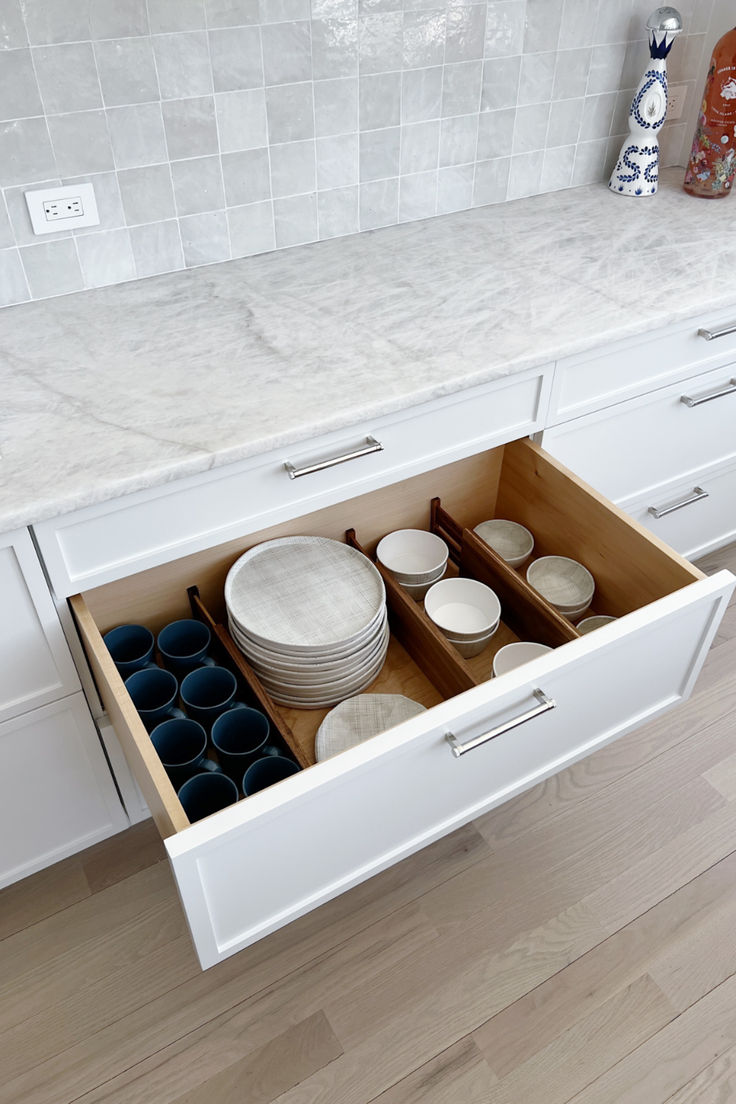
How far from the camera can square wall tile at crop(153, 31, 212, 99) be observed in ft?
4.15

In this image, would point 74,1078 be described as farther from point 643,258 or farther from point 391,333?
point 643,258

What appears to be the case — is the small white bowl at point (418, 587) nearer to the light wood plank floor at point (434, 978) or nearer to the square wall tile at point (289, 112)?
the light wood plank floor at point (434, 978)

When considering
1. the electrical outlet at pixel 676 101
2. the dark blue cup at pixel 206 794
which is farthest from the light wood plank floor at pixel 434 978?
the electrical outlet at pixel 676 101

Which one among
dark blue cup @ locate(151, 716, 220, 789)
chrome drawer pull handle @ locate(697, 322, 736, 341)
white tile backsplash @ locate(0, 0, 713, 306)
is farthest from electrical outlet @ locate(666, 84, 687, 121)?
dark blue cup @ locate(151, 716, 220, 789)

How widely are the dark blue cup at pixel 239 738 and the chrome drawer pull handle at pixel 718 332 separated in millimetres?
998

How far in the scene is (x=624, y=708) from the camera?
1171 mm

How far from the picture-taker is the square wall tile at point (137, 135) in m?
1.28

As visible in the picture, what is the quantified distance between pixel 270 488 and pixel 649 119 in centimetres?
120

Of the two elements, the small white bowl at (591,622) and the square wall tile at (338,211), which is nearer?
the small white bowl at (591,622)

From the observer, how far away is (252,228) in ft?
4.90

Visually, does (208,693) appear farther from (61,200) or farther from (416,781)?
(61,200)

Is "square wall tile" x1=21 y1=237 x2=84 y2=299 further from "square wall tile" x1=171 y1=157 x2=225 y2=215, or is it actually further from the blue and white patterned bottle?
the blue and white patterned bottle

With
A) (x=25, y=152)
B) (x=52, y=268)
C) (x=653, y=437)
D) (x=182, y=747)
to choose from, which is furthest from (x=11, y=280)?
(x=653, y=437)

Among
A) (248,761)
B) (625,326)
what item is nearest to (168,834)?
(248,761)
